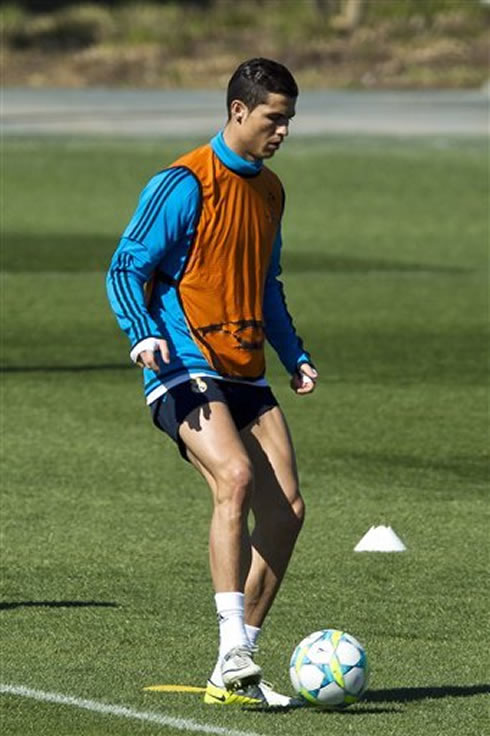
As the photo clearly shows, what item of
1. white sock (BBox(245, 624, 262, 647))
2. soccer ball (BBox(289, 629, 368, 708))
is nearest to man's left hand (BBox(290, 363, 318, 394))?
white sock (BBox(245, 624, 262, 647))

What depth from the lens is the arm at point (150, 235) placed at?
8109mm

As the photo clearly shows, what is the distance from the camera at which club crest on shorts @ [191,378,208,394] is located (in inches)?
323

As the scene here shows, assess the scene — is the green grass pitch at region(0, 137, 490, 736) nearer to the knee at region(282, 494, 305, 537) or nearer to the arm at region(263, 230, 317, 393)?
the knee at region(282, 494, 305, 537)

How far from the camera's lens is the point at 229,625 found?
8.05 m

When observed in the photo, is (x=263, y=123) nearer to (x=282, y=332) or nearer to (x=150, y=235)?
(x=150, y=235)

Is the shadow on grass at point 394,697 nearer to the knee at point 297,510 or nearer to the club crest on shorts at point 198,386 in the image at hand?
the knee at point 297,510

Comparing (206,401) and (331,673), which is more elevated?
(206,401)

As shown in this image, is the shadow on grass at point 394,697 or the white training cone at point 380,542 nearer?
the shadow on grass at point 394,697

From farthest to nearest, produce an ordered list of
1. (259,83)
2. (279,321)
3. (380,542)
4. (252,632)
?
(380,542)
(279,321)
(252,632)
(259,83)

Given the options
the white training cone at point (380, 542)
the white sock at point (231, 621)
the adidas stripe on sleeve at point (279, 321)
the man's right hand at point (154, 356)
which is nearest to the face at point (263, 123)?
the adidas stripe on sleeve at point (279, 321)

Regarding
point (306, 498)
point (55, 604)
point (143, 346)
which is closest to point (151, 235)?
point (143, 346)

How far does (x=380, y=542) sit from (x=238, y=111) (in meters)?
3.81

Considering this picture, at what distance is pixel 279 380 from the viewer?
1833 cm

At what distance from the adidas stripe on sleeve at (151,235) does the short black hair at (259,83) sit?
0.34 metres
